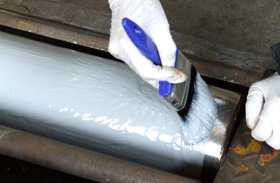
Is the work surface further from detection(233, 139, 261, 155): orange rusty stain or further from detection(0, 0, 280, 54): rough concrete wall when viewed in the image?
detection(0, 0, 280, 54): rough concrete wall

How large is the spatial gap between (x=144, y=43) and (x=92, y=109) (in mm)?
461

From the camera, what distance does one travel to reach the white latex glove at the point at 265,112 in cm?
127

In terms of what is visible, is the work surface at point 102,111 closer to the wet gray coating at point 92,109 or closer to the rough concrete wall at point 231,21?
the wet gray coating at point 92,109

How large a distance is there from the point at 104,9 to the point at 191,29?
2.01ft

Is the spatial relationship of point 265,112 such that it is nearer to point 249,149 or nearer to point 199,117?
point 249,149

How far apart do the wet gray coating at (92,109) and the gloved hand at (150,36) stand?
8.0 inches

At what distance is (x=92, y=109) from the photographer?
1470 millimetres

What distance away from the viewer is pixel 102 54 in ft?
7.32

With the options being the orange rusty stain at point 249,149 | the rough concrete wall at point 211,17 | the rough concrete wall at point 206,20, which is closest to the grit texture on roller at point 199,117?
the orange rusty stain at point 249,149

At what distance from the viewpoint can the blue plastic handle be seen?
1.06 meters

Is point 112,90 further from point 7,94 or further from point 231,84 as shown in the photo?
point 231,84

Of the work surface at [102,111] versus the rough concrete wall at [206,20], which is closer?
the work surface at [102,111]

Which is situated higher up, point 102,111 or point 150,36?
point 150,36

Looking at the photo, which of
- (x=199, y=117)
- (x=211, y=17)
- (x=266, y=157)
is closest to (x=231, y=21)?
(x=211, y=17)
